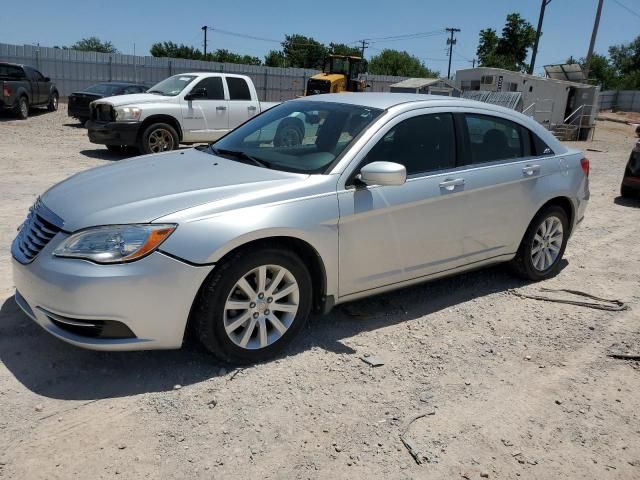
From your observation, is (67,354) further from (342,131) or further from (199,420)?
(342,131)

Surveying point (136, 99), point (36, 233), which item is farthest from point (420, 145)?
point (136, 99)

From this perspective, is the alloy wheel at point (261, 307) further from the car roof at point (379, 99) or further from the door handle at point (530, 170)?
the door handle at point (530, 170)

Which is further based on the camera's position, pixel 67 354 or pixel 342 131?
pixel 342 131

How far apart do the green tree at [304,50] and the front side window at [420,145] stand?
302ft

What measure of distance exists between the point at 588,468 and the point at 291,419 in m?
1.50

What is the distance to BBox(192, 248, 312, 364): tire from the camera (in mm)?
3297

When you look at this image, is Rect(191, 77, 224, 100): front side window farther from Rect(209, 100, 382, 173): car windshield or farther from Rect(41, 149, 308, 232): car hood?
Rect(41, 149, 308, 232): car hood

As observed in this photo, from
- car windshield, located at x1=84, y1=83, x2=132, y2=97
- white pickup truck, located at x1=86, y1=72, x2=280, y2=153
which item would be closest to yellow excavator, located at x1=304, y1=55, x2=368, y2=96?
car windshield, located at x1=84, y1=83, x2=132, y2=97

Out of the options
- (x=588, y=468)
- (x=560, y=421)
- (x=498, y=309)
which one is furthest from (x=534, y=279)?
(x=588, y=468)

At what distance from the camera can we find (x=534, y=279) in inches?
213

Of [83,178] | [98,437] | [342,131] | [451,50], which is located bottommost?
[98,437]

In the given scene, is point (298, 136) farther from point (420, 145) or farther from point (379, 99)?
point (420, 145)

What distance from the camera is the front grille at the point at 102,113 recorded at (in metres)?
11.7

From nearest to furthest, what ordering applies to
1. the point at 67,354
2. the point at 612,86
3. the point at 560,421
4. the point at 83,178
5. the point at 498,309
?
1. the point at 560,421
2. the point at 67,354
3. the point at 83,178
4. the point at 498,309
5. the point at 612,86
